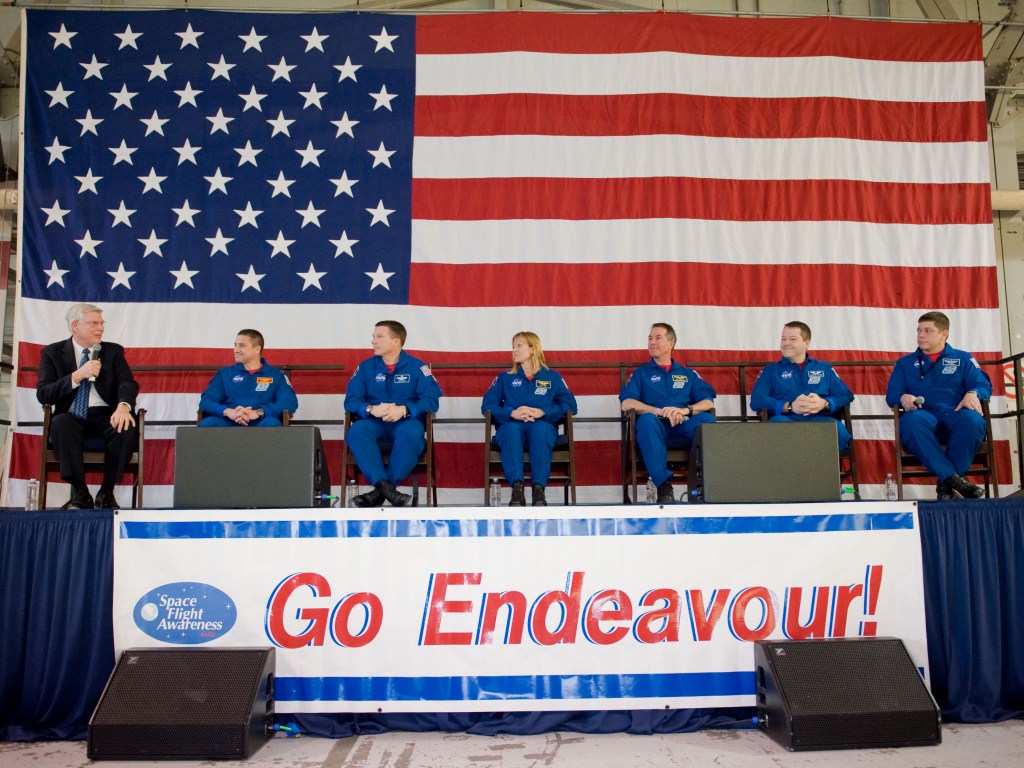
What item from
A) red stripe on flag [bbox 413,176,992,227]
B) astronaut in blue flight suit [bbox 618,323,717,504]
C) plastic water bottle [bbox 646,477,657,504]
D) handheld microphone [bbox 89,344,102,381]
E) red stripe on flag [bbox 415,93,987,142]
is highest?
red stripe on flag [bbox 415,93,987,142]

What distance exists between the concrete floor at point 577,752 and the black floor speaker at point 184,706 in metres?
0.05

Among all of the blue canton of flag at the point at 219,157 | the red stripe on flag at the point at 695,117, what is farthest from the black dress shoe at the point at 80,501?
the red stripe on flag at the point at 695,117

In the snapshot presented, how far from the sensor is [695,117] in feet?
17.8

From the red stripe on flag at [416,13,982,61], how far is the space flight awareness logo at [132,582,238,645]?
388cm

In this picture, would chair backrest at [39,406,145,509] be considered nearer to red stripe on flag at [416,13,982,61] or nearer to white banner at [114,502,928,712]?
white banner at [114,502,928,712]

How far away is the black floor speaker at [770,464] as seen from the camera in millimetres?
3092

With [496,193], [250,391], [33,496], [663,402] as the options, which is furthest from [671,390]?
[33,496]

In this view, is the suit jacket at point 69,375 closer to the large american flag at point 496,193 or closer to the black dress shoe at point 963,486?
the large american flag at point 496,193

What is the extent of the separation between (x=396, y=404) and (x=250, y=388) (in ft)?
2.72

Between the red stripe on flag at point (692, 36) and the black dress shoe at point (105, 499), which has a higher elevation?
the red stripe on flag at point (692, 36)

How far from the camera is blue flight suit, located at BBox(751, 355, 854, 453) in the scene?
14.6 feet

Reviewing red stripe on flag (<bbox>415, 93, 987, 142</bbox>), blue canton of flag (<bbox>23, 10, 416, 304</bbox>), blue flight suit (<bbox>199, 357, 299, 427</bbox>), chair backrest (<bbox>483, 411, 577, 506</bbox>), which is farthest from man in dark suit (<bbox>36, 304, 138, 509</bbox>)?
red stripe on flag (<bbox>415, 93, 987, 142</bbox>)

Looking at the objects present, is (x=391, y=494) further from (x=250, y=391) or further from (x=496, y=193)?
(x=496, y=193)

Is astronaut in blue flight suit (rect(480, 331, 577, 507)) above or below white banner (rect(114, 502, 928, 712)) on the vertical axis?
above
